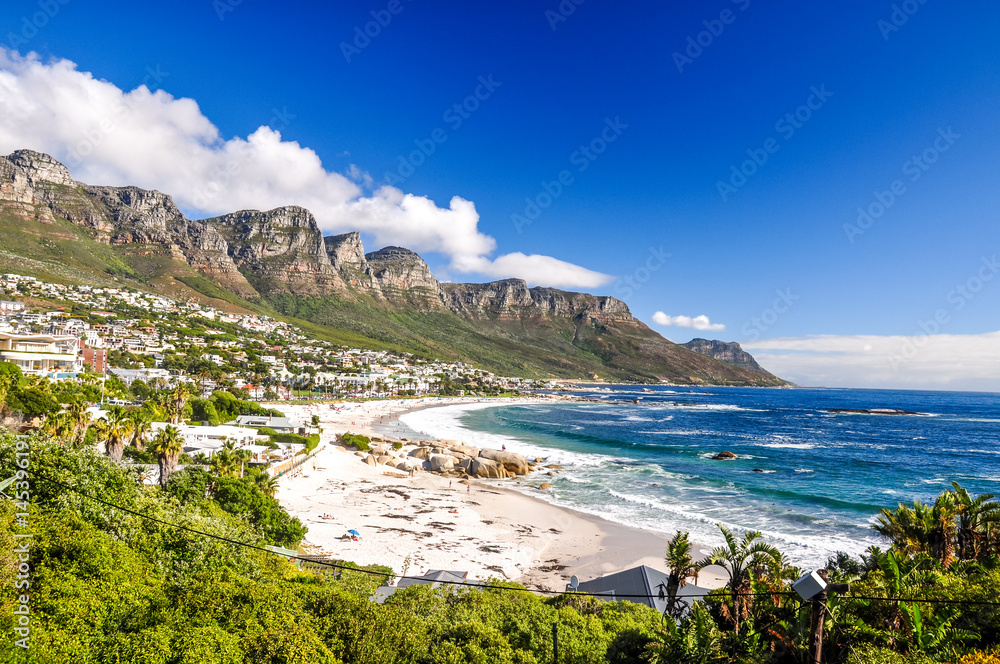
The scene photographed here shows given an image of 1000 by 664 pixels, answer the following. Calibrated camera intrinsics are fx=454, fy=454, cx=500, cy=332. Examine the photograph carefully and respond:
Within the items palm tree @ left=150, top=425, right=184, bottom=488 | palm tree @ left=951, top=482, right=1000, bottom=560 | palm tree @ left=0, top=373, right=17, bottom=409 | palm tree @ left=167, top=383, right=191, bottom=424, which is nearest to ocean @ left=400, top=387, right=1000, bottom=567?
palm tree @ left=951, top=482, right=1000, bottom=560

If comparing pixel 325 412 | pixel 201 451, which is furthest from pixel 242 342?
pixel 201 451

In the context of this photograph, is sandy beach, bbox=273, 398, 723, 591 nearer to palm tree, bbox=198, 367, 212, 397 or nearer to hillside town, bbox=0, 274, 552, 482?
hillside town, bbox=0, 274, 552, 482

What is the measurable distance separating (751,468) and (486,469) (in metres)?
27.7

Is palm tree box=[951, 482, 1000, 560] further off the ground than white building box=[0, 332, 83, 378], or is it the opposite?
white building box=[0, 332, 83, 378]

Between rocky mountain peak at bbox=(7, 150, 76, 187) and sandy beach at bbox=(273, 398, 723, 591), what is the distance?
8699 inches

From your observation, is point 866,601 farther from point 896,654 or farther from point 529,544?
point 529,544

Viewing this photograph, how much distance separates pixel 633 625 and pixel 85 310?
477 feet

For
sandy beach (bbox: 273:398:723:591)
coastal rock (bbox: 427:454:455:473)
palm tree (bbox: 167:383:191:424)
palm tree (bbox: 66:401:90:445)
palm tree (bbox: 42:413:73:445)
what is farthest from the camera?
coastal rock (bbox: 427:454:455:473)

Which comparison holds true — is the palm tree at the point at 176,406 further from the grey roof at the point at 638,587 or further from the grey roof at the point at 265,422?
the grey roof at the point at 638,587

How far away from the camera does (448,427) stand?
7531 centimetres

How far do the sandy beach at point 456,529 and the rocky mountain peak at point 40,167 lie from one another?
22096 cm

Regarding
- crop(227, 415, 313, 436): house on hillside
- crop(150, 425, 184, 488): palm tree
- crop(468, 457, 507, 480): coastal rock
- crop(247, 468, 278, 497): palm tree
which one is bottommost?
crop(468, 457, 507, 480): coastal rock

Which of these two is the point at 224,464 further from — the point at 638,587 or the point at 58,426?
the point at 638,587

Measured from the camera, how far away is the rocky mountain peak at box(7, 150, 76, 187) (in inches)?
6796
